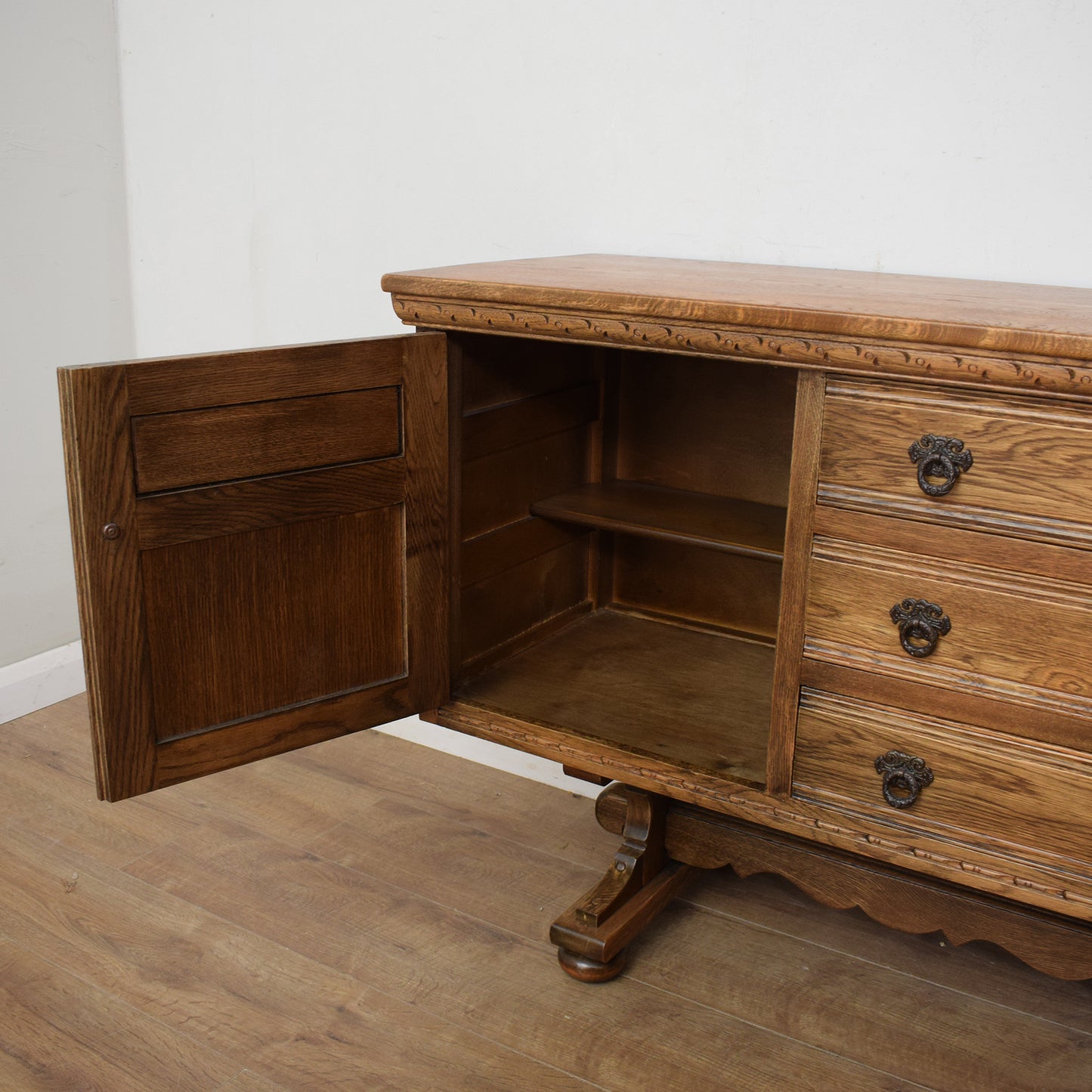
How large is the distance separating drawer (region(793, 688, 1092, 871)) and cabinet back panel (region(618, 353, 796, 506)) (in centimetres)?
59

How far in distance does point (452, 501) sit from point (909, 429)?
671 millimetres

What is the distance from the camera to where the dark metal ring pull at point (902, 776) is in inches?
54.8

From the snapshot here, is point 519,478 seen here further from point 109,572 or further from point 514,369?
point 109,572

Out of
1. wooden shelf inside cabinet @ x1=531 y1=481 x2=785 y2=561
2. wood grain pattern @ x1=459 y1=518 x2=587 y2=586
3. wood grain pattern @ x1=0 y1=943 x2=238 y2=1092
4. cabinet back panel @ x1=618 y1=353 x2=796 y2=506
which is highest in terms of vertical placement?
cabinet back panel @ x1=618 y1=353 x2=796 y2=506

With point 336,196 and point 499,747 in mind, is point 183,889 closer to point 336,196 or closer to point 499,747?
point 499,747

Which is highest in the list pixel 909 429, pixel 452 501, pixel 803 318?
pixel 803 318

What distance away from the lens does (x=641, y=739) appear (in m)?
1.69

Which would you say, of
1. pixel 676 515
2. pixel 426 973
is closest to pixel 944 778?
pixel 676 515

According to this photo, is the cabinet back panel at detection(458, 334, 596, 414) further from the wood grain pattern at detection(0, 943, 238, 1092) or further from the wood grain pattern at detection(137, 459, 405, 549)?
the wood grain pattern at detection(0, 943, 238, 1092)

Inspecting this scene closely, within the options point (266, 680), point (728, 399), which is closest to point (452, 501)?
point (266, 680)

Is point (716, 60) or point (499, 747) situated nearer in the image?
point (716, 60)

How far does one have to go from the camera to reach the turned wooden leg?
5.81 ft

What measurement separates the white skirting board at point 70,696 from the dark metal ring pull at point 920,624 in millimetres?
1104

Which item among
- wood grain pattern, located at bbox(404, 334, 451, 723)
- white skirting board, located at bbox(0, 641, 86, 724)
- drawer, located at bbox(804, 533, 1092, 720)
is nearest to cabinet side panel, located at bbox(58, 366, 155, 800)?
wood grain pattern, located at bbox(404, 334, 451, 723)
